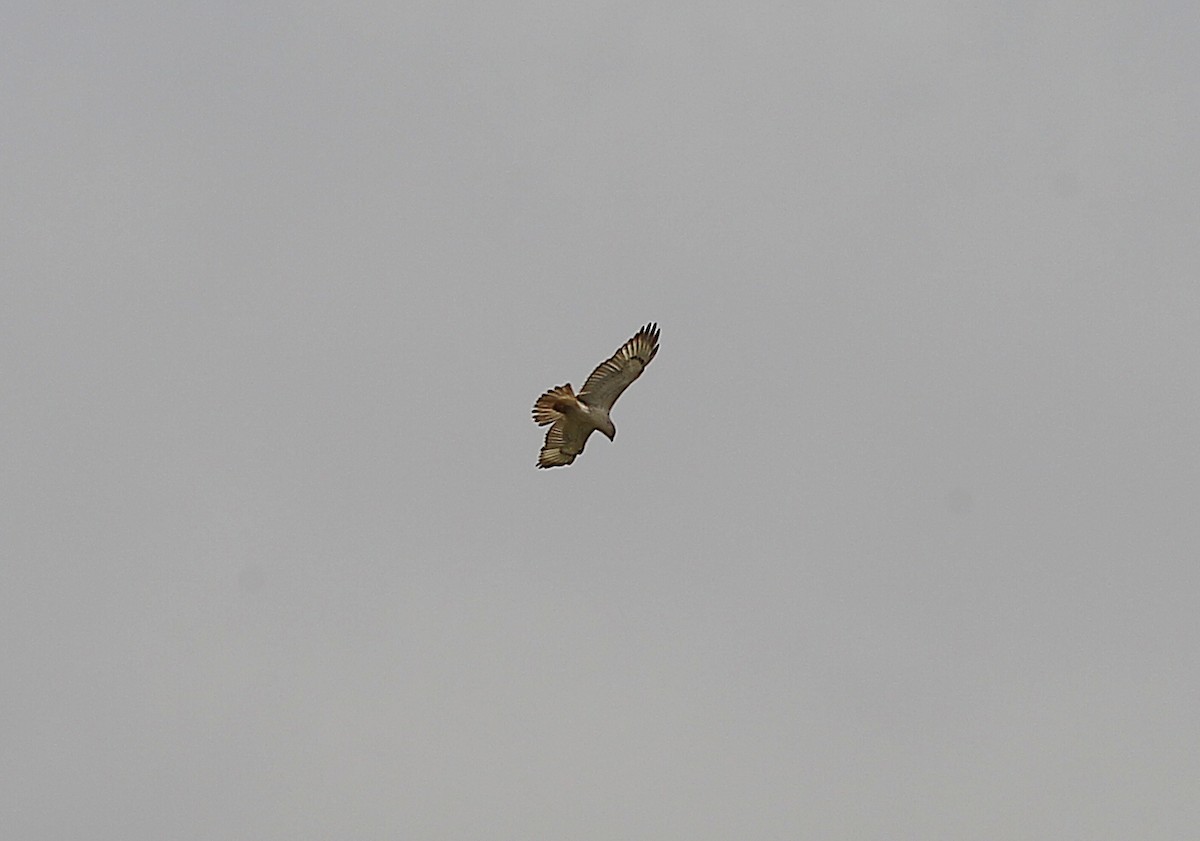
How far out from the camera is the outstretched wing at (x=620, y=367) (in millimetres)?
90062

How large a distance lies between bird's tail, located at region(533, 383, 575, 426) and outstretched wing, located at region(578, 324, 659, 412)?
431 mm

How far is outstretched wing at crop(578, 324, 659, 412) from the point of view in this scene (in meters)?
90.1

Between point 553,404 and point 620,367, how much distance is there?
183 centimetres

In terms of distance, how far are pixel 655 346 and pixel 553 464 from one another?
4.06m

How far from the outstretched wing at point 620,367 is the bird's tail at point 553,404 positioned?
431 millimetres

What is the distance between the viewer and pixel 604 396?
296 feet

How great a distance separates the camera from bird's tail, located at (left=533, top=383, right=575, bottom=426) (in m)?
89.8

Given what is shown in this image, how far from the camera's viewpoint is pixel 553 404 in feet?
295

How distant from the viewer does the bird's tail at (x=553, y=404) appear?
89.8 meters

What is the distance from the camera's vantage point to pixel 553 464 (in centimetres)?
9188

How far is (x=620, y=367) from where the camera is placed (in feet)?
295

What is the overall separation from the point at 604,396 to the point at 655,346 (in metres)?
1.69

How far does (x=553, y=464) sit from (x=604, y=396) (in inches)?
103
